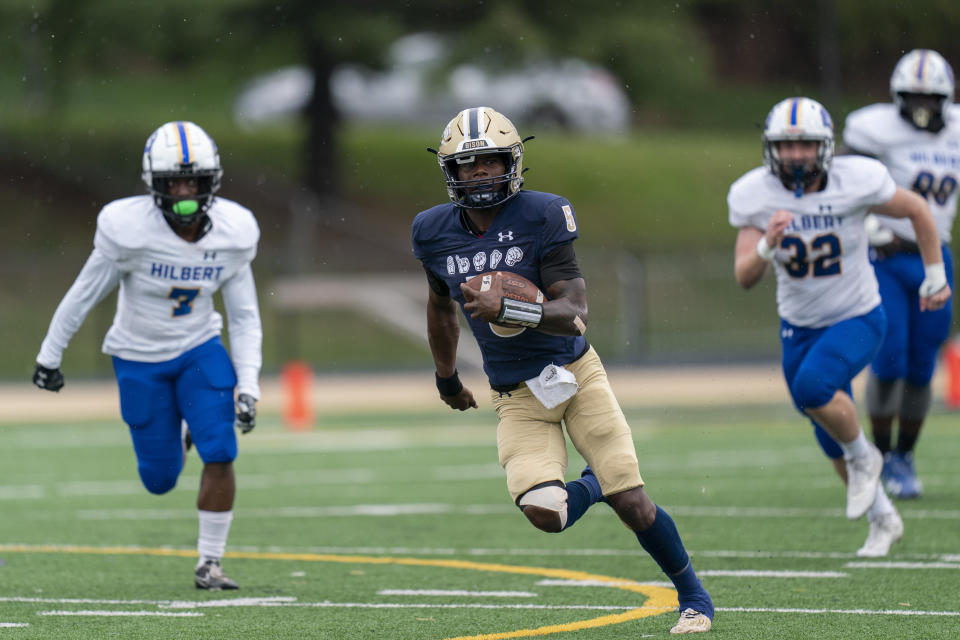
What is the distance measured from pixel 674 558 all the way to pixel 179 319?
2.57 m

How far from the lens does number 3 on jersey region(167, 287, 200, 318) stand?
6703 mm

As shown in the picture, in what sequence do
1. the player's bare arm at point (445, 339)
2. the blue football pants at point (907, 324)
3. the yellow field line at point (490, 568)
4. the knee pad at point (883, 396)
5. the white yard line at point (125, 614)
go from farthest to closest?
the knee pad at point (883, 396), the blue football pants at point (907, 324), the white yard line at point (125, 614), the player's bare arm at point (445, 339), the yellow field line at point (490, 568)

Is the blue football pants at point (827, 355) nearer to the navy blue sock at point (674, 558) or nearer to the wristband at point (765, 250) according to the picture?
the wristband at point (765, 250)

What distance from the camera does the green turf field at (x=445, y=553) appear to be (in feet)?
18.2

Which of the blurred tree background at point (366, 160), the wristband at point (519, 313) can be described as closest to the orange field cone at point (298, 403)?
the blurred tree background at point (366, 160)

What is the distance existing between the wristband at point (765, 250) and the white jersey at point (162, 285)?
7.02 ft

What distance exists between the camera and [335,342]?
837 inches

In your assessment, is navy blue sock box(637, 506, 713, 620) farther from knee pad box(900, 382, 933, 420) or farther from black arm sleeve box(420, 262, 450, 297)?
knee pad box(900, 382, 933, 420)

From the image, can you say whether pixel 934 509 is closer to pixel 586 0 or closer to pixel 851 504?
pixel 851 504

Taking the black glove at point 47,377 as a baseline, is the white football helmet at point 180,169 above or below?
above

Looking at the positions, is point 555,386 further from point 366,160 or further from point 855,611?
point 366,160

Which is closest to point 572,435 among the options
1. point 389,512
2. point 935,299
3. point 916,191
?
point 935,299

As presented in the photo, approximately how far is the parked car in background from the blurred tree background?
0.29 meters

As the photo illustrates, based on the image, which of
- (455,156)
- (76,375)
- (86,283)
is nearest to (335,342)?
(76,375)
